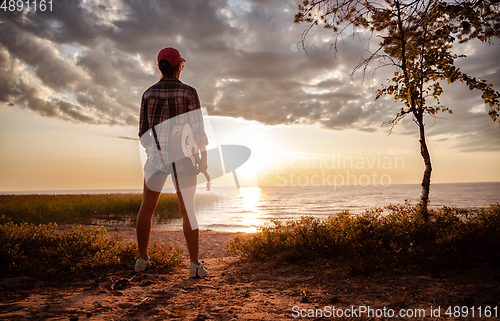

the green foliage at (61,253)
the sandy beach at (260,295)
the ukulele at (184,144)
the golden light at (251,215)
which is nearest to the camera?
the sandy beach at (260,295)

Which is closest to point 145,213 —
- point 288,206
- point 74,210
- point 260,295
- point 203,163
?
point 203,163

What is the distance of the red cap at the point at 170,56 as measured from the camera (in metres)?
3.61

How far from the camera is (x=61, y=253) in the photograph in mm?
3766

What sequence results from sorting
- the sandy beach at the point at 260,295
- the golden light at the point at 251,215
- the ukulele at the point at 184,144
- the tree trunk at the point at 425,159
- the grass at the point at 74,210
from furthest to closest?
the golden light at the point at 251,215
the grass at the point at 74,210
the tree trunk at the point at 425,159
the ukulele at the point at 184,144
the sandy beach at the point at 260,295

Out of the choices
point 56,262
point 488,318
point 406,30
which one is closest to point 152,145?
point 56,262

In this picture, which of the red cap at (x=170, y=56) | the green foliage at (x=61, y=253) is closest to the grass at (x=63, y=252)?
the green foliage at (x=61, y=253)

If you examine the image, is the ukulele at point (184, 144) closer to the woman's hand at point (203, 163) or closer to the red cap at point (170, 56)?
the woman's hand at point (203, 163)

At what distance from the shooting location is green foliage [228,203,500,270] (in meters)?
3.48

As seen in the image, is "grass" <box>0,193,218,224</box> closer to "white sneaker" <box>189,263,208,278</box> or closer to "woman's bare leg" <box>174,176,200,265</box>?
"white sneaker" <box>189,263,208,278</box>

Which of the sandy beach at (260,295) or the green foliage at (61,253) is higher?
the green foliage at (61,253)

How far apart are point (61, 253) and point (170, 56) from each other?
3.24m

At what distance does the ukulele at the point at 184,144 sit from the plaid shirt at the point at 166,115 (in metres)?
0.06

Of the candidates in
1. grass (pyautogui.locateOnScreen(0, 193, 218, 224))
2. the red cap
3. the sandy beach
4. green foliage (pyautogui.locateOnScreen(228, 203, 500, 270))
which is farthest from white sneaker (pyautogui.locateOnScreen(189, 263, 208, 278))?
grass (pyautogui.locateOnScreen(0, 193, 218, 224))

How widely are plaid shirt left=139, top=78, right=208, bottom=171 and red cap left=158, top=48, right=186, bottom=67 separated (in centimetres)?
30
